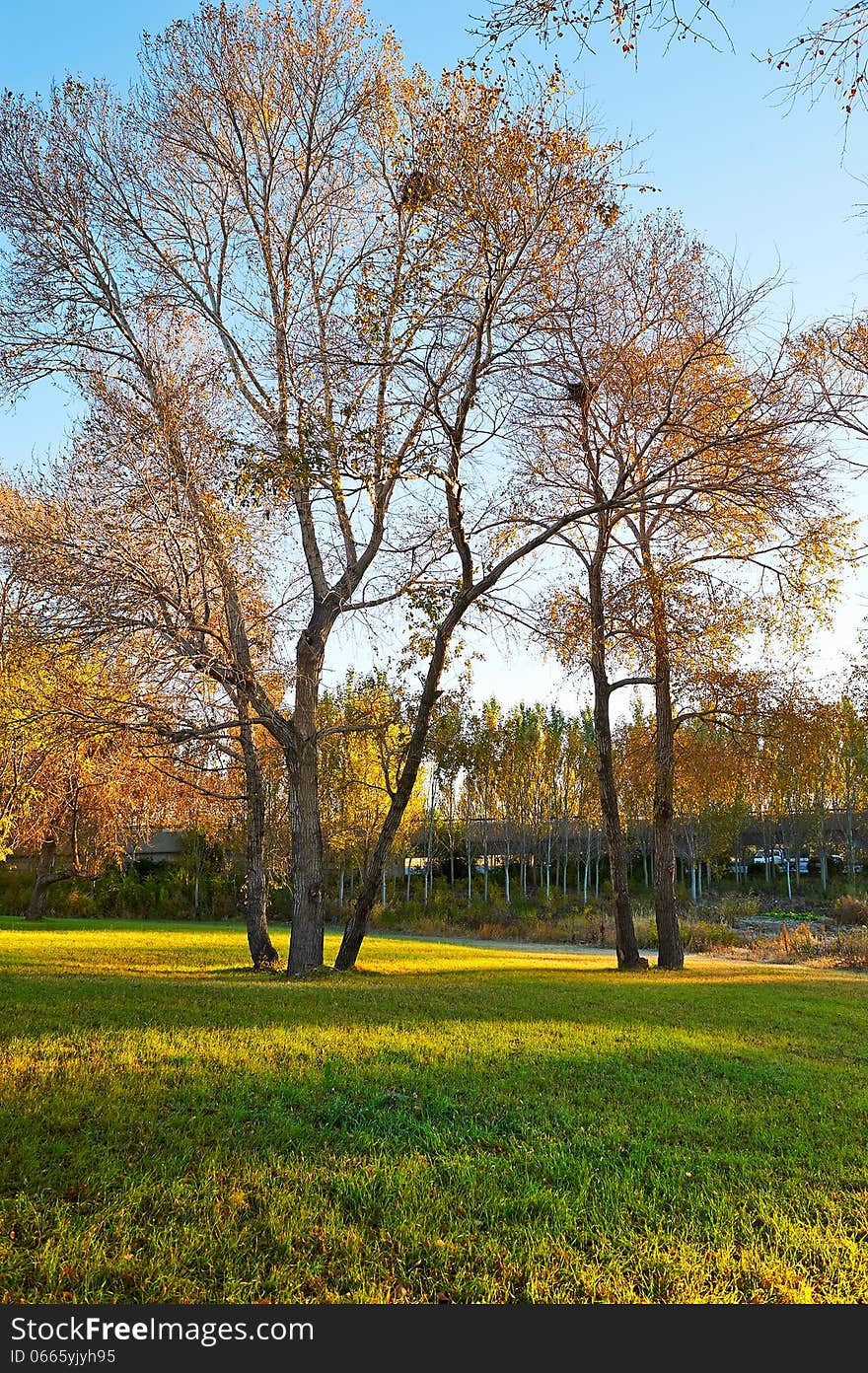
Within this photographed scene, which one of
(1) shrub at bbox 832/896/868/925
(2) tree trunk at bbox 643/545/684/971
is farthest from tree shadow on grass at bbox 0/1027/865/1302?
(1) shrub at bbox 832/896/868/925

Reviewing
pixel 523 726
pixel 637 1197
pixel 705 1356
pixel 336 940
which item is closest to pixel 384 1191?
pixel 637 1197

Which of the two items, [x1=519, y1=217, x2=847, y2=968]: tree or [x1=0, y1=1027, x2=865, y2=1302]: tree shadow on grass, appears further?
[x1=519, y1=217, x2=847, y2=968]: tree

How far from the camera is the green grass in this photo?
10.9ft

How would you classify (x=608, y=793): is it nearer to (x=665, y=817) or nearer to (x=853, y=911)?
(x=665, y=817)

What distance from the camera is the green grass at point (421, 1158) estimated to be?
3.33 metres

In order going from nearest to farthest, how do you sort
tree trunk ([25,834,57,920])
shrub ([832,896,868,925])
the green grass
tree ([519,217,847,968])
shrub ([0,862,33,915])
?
the green grass < tree ([519,217,847,968]) < tree trunk ([25,834,57,920]) < shrub ([832,896,868,925]) < shrub ([0,862,33,915])

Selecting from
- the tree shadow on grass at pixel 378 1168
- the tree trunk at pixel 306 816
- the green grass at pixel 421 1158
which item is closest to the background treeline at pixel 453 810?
the tree trunk at pixel 306 816

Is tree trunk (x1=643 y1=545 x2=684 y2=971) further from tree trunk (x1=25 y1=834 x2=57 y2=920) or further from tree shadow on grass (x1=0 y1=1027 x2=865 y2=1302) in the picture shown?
tree trunk (x1=25 y1=834 x2=57 y2=920)

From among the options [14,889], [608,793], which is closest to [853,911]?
[608,793]

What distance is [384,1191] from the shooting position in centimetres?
404

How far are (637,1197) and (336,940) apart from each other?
75.5 ft

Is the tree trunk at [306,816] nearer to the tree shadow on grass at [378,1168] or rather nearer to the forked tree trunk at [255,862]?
the forked tree trunk at [255,862]

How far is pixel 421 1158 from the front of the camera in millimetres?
4457

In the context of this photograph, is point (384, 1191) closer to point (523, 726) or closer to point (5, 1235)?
point (5, 1235)
